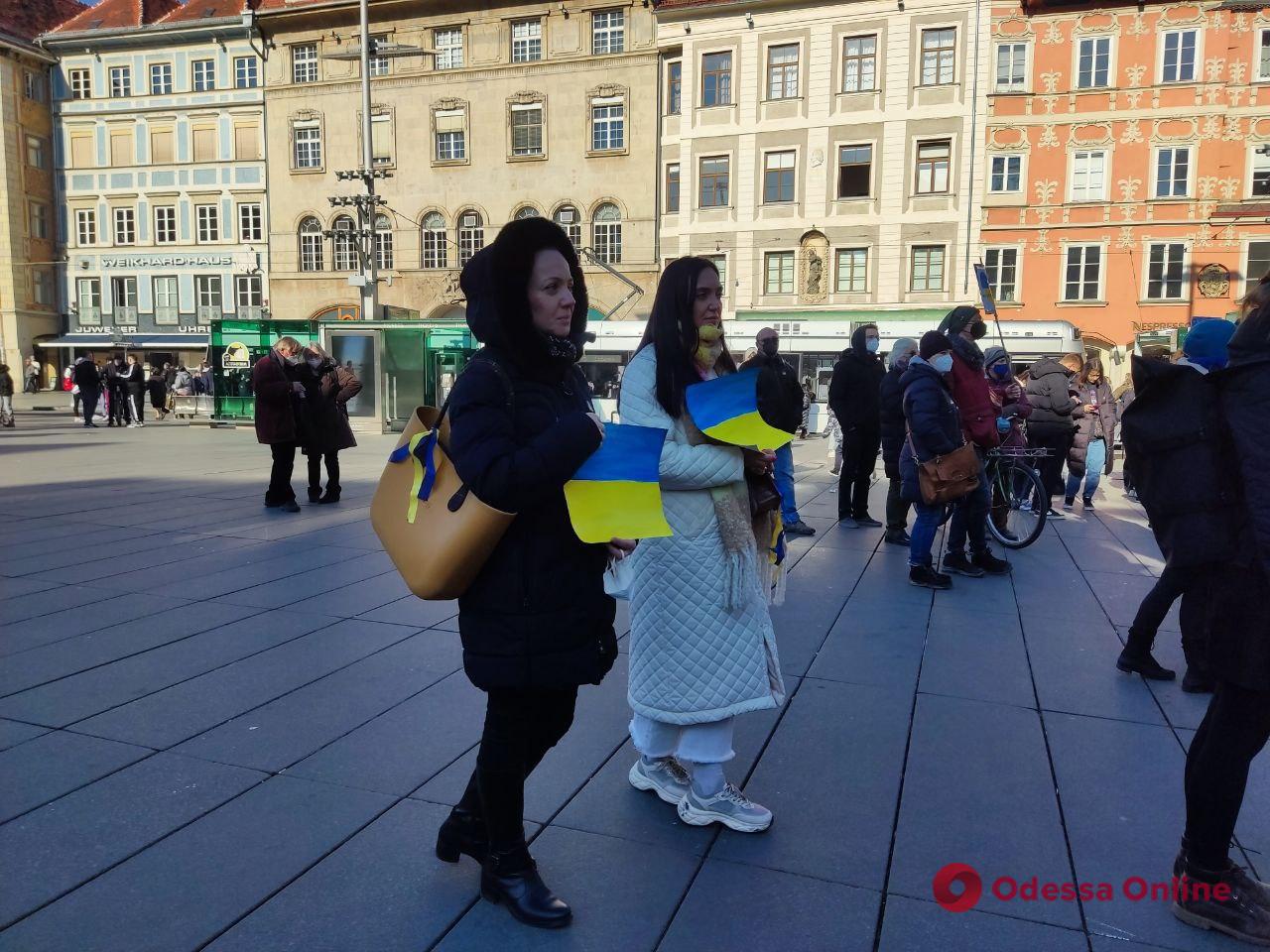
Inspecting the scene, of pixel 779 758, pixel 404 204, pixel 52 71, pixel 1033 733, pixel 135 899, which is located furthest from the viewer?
pixel 52 71

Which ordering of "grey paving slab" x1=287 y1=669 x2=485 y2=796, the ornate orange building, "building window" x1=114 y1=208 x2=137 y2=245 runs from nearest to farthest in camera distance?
"grey paving slab" x1=287 y1=669 x2=485 y2=796, the ornate orange building, "building window" x1=114 y1=208 x2=137 y2=245

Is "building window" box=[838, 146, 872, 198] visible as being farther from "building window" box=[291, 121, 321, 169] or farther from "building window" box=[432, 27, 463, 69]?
"building window" box=[291, 121, 321, 169]

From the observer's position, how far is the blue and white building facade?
4006 centimetres

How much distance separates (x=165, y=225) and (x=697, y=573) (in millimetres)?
46022

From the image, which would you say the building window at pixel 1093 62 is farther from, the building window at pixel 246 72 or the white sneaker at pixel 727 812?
the white sneaker at pixel 727 812

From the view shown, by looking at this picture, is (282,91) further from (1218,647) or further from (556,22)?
(1218,647)

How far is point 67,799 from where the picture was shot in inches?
120

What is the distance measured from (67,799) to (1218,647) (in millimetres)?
3539

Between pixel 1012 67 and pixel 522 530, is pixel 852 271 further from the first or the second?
pixel 522 530

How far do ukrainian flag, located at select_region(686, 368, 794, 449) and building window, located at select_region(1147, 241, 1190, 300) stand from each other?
101 feet

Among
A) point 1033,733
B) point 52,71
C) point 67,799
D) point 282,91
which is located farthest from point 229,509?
point 52,71

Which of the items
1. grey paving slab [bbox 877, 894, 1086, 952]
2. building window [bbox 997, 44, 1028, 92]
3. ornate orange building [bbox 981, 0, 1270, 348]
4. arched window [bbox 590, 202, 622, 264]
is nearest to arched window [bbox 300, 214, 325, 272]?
arched window [bbox 590, 202, 622, 264]

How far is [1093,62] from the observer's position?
95.4ft

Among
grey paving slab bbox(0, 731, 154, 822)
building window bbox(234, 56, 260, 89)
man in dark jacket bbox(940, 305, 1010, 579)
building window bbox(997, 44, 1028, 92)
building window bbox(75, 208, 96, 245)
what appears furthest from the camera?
building window bbox(75, 208, 96, 245)
